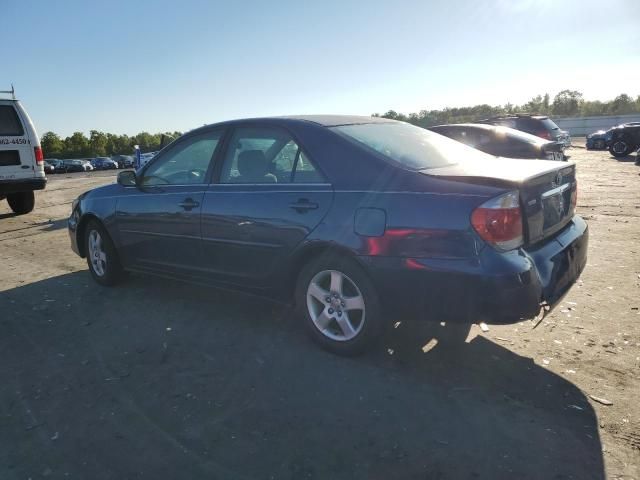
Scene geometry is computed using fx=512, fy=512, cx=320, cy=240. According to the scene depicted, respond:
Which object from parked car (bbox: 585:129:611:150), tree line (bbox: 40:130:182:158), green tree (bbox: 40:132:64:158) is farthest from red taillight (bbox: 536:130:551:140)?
green tree (bbox: 40:132:64:158)

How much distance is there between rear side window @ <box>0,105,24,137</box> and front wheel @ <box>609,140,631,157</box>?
21628 mm

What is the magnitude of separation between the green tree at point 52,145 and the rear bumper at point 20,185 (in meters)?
71.3

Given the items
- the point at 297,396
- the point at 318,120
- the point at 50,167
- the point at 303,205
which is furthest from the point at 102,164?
the point at 297,396

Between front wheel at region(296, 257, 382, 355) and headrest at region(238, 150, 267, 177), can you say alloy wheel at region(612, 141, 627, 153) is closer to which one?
headrest at region(238, 150, 267, 177)

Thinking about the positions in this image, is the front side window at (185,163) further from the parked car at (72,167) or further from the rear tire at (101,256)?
the parked car at (72,167)

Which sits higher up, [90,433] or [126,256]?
[126,256]

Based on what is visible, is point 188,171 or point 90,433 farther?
point 188,171

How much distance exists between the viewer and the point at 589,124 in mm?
50531

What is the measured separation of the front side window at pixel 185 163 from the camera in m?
4.32

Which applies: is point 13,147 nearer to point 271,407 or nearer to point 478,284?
point 271,407

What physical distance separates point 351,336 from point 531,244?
1280 millimetres

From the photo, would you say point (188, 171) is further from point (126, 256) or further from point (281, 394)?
point (281, 394)

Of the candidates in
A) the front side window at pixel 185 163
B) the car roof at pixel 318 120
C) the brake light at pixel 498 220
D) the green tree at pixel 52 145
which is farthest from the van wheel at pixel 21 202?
the green tree at pixel 52 145

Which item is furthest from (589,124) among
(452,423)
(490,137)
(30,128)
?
(452,423)
